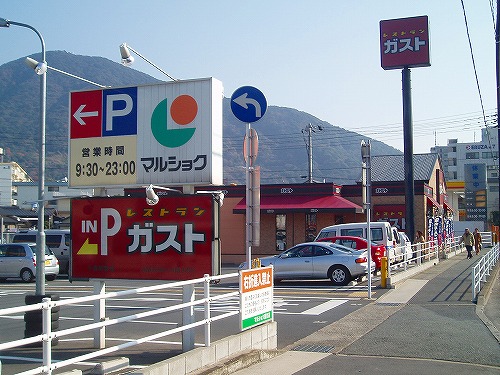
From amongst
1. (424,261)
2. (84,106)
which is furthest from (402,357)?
(424,261)

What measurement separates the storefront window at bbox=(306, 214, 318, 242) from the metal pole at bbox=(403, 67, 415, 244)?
551 cm

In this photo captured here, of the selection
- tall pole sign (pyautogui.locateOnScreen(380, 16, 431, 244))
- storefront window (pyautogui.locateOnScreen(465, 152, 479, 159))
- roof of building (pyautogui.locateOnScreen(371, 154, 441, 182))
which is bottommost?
roof of building (pyautogui.locateOnScreen(371, 154, 441, 182))

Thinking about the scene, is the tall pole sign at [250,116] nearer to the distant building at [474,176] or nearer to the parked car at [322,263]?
the parked car at [322,263]

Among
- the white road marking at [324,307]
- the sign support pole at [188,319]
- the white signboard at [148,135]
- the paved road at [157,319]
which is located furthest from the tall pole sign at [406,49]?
the sign support pole at [188,319]

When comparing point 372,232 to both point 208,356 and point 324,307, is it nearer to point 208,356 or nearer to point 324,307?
point 324,307

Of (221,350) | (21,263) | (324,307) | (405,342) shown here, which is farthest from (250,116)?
(21,263)

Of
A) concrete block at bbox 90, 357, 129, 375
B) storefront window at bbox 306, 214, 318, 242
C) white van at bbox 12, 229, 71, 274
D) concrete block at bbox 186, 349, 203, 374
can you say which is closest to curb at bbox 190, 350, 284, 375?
concrete block at bbox 186, 349, 203, 374

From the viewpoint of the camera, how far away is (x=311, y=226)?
3838 centimetres

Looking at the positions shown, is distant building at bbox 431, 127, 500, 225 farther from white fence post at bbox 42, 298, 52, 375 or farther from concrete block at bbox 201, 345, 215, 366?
white fence post at bbox 42, 298, 52, 375

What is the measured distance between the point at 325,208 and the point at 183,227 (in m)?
28.1

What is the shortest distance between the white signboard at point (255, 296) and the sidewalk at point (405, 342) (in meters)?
0.66

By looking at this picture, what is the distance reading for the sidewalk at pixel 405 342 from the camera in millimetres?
8953

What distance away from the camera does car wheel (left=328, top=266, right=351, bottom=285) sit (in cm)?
2100

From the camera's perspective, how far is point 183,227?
9.24m
